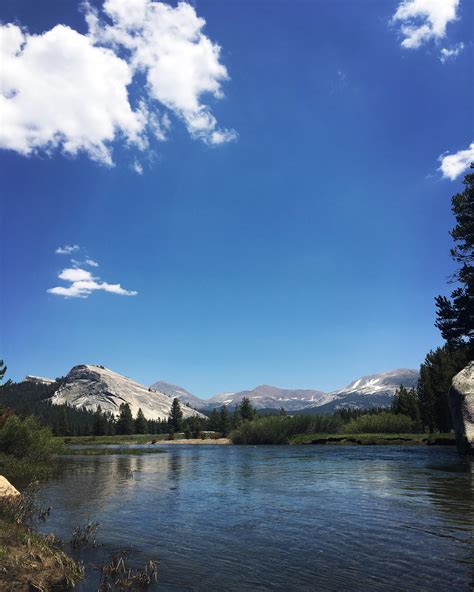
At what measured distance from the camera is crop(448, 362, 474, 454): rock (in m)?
50.5

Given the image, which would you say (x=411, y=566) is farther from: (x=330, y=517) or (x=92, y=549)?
(x=92, y=549)

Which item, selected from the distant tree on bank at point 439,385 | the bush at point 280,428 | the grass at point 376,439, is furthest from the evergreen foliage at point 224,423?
the distant tree on bank at point 439,385

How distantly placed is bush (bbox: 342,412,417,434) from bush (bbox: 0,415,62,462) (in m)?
100

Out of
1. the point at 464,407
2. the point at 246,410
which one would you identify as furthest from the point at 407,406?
the point at 464,407

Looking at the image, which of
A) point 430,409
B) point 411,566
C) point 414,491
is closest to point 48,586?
point 411,566

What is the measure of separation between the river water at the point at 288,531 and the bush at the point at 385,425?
93.3m

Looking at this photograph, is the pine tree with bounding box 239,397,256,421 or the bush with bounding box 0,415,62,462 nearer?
the bush with bounding box 0,415,62,462

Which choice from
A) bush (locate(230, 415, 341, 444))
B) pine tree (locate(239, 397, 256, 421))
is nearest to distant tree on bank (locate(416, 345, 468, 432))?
bush (locate(230, 415, 341, 444))

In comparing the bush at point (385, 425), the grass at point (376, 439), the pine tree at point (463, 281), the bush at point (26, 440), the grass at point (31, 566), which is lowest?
the grass at point (376, 439)

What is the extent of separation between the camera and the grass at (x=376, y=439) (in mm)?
91681

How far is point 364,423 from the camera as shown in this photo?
12975cm

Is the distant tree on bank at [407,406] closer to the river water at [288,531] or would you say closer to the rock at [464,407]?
the rock at [464,407]

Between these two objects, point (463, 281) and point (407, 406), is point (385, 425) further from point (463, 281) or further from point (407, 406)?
point (463, 281)

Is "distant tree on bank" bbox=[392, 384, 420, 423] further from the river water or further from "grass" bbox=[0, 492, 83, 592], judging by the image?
"grass" bbox=[0, 492, 83, 592]
